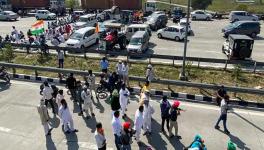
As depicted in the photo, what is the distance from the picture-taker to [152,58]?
22.9m

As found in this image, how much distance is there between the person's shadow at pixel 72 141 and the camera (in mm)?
11686

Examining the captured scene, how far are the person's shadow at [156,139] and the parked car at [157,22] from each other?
23.2 metres

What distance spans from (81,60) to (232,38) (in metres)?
11.6

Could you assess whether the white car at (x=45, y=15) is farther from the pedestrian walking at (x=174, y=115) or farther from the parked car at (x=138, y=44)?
the pedestrian walking at (x=174, y=115)

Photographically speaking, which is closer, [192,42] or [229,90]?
[229,90]

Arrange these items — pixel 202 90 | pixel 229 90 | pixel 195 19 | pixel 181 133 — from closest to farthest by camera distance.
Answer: pixel 181 133
pixel 229 90
pixel 202 90
pixel 195 19

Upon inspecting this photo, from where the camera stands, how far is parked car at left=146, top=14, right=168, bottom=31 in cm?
3500

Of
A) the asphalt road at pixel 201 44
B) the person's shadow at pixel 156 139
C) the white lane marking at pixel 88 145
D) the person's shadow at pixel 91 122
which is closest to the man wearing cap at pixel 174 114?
the person's shadow at pixel 156 139

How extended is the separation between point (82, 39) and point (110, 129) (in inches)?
604

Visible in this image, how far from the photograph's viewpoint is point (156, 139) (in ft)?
39.8

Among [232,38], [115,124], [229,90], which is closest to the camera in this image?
[115,124]

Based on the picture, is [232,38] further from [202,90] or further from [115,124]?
[115,124]

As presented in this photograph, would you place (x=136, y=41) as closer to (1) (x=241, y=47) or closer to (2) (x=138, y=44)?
(2) (x=138, y=44)

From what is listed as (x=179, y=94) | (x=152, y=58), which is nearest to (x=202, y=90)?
(x=179, y=94)
